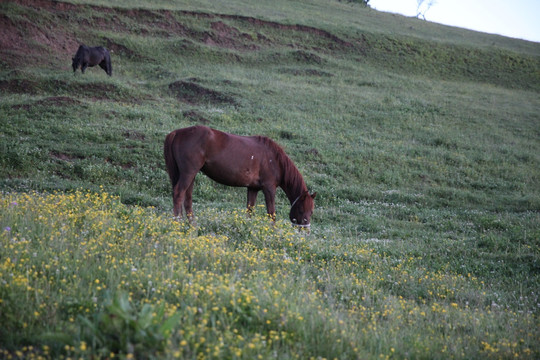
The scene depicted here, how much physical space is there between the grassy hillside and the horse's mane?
1101mm

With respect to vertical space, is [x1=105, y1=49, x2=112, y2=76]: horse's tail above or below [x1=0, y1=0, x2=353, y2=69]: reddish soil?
below

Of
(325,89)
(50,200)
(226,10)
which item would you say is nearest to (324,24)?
(226,10)

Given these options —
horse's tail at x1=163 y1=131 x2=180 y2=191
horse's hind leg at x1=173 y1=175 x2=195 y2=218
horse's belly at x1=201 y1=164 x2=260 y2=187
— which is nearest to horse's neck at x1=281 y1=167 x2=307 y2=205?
horse's belly at x1=201 y1=164 x2=260 y2=187

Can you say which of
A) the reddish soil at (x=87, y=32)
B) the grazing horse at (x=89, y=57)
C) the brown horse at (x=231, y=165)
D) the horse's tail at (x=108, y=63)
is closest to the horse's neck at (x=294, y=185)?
the brown horse at (x=231, y=165)

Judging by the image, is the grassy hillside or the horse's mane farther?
the horse's mane

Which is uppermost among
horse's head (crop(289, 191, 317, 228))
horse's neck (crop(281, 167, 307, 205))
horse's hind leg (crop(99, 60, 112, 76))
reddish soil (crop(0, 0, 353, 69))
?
reddish soil (crop(0, 0, 353, 69))

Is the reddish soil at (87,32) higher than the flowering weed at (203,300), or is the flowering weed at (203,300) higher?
the reddish soil at (87,32)

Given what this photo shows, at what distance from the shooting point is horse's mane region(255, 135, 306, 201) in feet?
34.9

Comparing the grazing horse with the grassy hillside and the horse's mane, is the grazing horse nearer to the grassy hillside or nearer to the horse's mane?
the grassy hillside

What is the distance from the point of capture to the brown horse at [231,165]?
9531 millimetres

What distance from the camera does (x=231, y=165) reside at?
10.0 m

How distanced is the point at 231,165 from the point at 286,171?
1379 millimetres

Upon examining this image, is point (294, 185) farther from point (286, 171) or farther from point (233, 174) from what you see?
point (233, 174)

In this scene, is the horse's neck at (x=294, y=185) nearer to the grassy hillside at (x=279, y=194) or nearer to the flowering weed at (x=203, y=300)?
the grassy hillside at (x=279, y=194)
